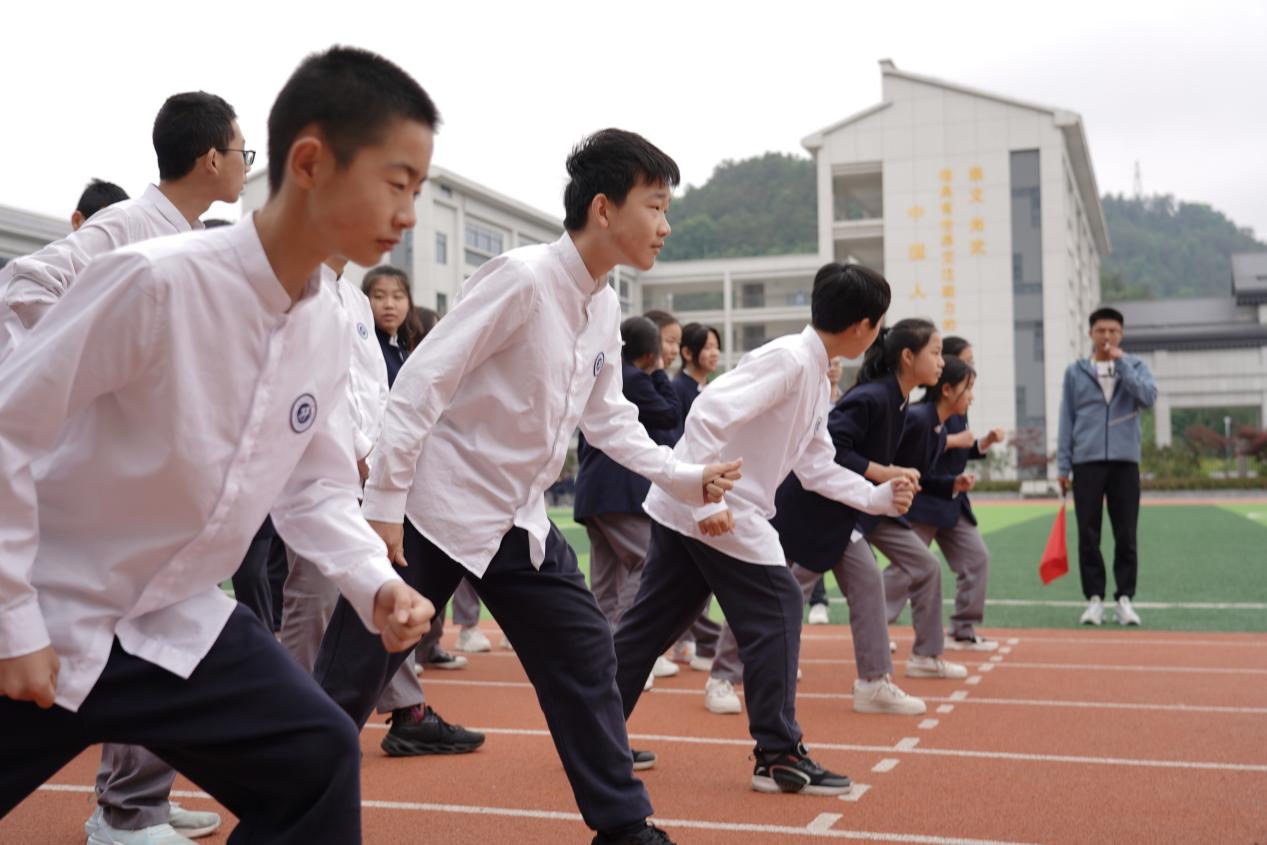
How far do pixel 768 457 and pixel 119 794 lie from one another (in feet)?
7.66

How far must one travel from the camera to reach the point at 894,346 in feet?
19.0

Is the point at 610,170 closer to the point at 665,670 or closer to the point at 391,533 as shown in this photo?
the point at 391,533

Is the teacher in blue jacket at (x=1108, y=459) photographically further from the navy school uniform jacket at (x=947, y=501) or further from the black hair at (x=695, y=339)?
the black hair at (x=695, y=339)

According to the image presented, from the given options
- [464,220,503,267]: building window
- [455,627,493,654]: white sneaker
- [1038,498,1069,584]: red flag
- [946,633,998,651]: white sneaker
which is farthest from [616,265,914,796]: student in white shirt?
[464,220,503,267]: building window

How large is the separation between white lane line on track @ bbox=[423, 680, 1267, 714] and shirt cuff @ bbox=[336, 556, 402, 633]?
11.9ft

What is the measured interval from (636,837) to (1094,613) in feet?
22.5

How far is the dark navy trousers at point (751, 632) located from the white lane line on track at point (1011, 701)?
1638 millimetres

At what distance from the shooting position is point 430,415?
3.22 meters

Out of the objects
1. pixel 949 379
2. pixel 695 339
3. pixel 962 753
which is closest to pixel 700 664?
pixel 695 339

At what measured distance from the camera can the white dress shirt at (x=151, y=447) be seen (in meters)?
1.86

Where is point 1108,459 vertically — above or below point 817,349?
below

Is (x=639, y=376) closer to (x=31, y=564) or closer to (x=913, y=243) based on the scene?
(x=31, y=564)

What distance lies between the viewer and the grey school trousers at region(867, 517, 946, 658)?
6.68m

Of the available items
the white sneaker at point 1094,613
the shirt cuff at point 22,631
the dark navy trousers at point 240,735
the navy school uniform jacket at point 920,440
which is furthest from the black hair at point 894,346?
the shirt cuff at point 22,631
